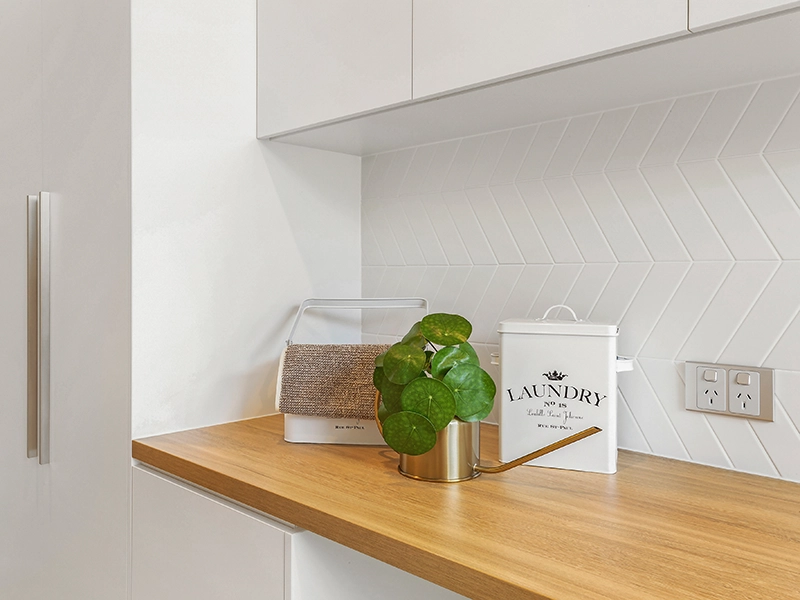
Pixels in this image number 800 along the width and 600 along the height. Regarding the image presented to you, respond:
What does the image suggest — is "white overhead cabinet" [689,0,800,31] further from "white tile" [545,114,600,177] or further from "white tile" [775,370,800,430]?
"white tile" [775,370,800,430]

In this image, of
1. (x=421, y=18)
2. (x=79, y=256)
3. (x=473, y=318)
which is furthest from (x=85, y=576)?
(x=421, y=18)

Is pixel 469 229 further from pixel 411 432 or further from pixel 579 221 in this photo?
pixel 411 432

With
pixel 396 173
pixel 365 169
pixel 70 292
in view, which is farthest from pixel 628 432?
pixel 70 292

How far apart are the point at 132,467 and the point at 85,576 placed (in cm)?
35

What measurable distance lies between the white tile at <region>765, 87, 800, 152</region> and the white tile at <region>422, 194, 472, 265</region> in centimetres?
66

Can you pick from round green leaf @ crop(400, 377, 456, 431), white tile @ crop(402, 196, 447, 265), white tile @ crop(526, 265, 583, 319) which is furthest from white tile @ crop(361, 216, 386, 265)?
round green leaf @ crop(400, 377, 456, 431)

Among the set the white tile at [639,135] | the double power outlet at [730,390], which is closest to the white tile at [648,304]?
the double power outlet at [730,390]

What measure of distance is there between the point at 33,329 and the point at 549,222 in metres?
1.26

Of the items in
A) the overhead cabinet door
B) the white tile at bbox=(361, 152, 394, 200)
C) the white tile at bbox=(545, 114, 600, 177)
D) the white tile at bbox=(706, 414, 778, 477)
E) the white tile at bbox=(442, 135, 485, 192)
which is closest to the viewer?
the overhead cabinet door

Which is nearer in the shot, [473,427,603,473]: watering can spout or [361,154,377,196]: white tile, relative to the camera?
[473,427,603,473]: watering can spout

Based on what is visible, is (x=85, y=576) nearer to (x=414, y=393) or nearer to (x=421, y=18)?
(x=414, y=393)

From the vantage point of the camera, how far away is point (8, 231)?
1.69m

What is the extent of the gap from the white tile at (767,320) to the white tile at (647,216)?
0.15 meters

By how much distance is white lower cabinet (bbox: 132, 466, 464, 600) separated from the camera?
3.16 ft
